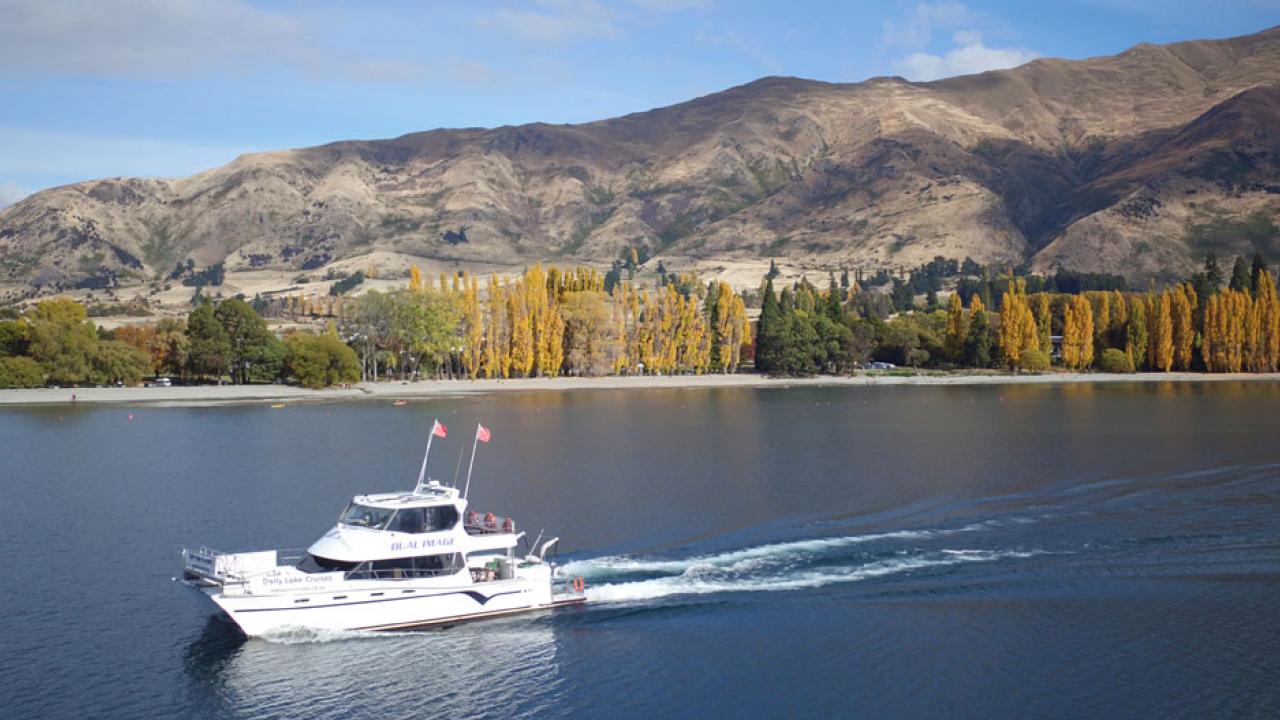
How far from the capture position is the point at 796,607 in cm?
4231

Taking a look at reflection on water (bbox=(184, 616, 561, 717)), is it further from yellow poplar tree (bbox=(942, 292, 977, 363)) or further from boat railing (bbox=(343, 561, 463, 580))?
yellow poplar tree (bbox=(942, 292, 977, 363))

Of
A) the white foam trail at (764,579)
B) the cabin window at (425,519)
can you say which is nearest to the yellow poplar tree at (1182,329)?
the white foam trail at (764,579)

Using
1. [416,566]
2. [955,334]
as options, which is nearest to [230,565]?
[416,566]

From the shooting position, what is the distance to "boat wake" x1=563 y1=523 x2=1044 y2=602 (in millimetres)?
44281

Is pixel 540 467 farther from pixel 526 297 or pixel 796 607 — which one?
pixel 526 297

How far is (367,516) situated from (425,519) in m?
2.25

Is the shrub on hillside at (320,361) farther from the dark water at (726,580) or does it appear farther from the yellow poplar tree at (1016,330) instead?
the yellow poplar tree at (1016,330)

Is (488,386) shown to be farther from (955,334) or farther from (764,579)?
(764,579)

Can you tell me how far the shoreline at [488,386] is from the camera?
5325 inches

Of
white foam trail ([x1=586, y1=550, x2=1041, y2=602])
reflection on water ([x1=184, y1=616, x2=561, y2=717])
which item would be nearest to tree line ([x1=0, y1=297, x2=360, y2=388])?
white foam trail ([x1=586, y1=550, x2=1041, y2=602])

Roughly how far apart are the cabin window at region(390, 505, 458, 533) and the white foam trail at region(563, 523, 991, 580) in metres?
6.68

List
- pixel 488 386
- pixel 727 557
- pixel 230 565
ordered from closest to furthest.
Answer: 1. pixel 230 565
2. pixel 727 557
3. pixel 488 386

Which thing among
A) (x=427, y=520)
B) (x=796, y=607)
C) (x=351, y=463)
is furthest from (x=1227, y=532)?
(x=351, y=463)

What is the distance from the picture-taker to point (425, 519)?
41.3 m
